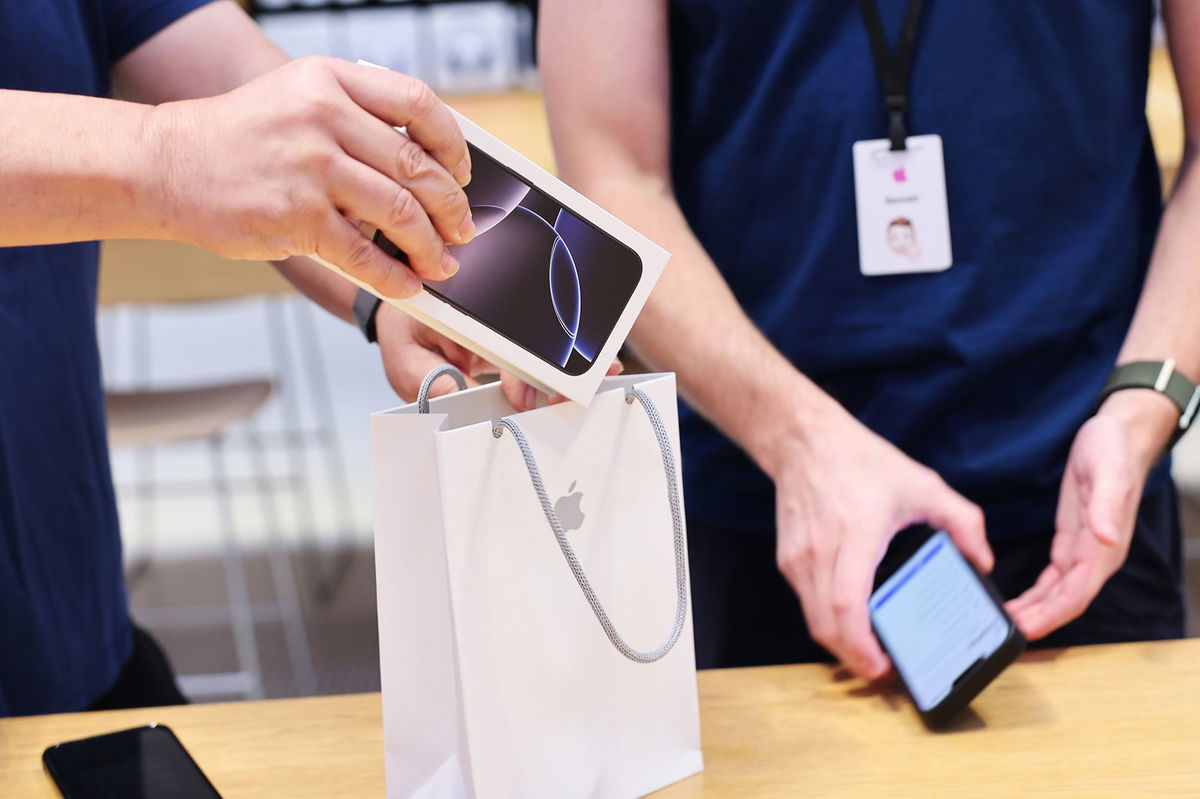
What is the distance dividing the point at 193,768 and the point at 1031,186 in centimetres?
81

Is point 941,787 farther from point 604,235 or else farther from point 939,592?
point 604,235

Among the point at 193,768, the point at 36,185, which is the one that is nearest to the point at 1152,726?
the point at 193,768

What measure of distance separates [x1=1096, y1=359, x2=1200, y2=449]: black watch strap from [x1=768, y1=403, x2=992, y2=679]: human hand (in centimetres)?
24

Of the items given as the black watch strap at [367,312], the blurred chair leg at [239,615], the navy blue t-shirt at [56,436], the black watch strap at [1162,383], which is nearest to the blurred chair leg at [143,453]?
the blurred chair leg at [239,615]

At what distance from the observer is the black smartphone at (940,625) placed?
744mm

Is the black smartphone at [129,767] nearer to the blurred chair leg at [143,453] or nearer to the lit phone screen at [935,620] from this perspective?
the lit phone screen at [935,620]

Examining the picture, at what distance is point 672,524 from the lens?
71cm

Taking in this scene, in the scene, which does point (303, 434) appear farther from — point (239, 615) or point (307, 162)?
point (307, 162)

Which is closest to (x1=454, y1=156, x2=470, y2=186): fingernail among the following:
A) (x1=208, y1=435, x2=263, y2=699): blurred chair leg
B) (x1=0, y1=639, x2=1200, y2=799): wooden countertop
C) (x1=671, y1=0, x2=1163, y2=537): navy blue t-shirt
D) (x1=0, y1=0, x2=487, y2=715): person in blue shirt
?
(x1=0, y1=0, x2=487, y2=715): person in blue shirt

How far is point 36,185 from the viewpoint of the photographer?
0.59m

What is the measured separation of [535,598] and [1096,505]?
0.45 metres

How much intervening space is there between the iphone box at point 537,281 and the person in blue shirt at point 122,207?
0.10 feet

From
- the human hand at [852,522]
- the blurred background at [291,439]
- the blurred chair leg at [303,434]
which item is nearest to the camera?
the human hand at [852,522]

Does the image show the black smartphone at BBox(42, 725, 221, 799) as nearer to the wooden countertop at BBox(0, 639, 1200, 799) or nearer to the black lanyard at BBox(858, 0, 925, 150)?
the wooden countertop at BBox(0, 639, 1200, 799)
